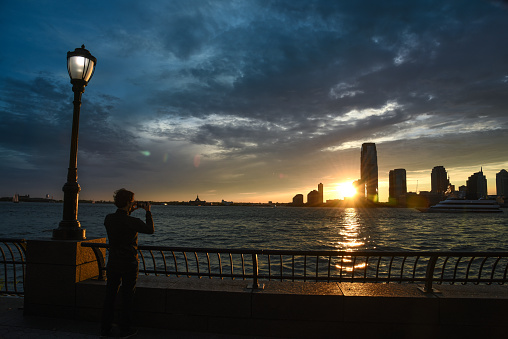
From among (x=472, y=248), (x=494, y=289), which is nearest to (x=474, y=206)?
(x=472, y=248)

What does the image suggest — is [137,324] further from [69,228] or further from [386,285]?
[386,285]

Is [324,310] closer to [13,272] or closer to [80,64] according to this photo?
[80,64]

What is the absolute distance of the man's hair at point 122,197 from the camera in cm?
470

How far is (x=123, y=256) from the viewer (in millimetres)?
4637

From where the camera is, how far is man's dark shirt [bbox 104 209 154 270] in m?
4.57

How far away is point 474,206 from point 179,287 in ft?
619

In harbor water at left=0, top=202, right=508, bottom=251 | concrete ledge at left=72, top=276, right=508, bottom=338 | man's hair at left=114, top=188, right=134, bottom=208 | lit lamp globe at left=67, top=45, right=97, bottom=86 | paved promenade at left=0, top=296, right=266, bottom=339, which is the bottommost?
harbor water at left=0, top=202, right=508, bottom=251

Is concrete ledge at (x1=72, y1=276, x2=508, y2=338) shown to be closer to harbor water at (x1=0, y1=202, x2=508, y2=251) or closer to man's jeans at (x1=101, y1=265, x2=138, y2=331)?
man's jeans at (x1=101, y1=265, x2=138, y2=331)

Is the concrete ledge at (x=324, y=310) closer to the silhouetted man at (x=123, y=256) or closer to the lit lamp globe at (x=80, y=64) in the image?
the silhouetted man at (x=123, y=256)

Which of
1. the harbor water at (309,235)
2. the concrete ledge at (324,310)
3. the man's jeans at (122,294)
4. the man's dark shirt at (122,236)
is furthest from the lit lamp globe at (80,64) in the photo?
the harbor water at (309,235)

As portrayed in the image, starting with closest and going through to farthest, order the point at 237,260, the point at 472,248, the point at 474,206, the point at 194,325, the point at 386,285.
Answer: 1. the point at 194,325
2. the point at 386,285
3. the point at 237,260
4. the point at 472,248
5. the point at 474,206

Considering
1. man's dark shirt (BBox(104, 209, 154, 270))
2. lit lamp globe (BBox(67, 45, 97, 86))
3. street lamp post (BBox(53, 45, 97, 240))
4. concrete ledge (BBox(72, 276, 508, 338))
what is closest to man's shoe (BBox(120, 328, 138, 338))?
concrete ledge (BBox(72, 276, 508, 338))

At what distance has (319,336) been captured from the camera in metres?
4.83

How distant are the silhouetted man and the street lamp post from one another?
1504 millimetres
